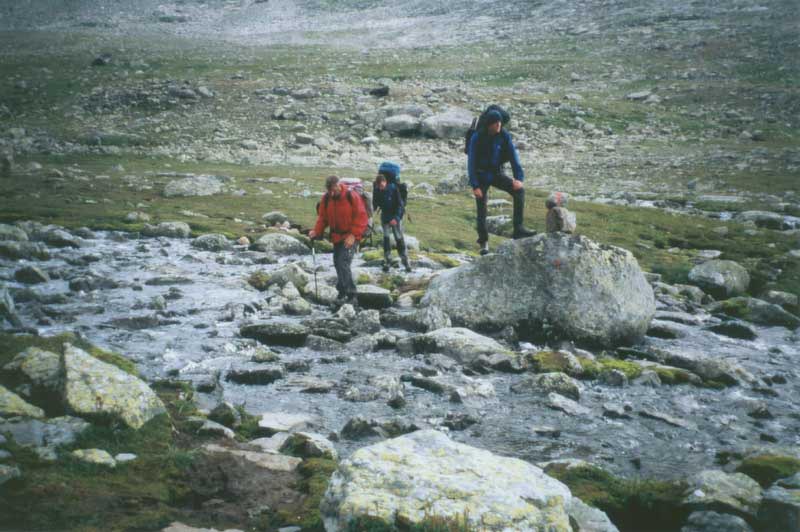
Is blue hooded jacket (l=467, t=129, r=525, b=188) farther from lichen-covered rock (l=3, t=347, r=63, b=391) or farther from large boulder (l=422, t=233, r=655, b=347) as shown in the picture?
lichen-covered rock (l=3, t=347, r=63, b=391)

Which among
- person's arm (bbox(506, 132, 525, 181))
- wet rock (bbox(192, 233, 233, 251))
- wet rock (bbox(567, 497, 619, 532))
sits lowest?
wet rock (bbox(192, 233, 233, 251))

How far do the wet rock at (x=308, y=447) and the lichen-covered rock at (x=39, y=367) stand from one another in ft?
10.2

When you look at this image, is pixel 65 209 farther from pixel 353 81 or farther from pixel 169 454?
pixel 353 81

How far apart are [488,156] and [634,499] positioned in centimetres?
847

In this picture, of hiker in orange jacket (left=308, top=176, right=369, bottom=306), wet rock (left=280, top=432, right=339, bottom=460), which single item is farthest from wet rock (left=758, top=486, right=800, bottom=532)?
hiker in orange jacket (left=308, top=176, right=369, bottom=306)

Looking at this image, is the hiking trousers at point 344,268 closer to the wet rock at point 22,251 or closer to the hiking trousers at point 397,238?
the hiking trousers at point 397,238

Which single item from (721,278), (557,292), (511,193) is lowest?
(721,278)

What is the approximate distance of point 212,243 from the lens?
803 inches

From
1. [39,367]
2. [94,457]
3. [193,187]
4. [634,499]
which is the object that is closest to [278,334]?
[39,367]

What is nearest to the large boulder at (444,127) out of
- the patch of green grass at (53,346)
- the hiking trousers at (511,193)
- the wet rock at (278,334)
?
the hiking trousers at (511,193)

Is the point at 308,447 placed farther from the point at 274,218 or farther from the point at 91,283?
the point at 274,218

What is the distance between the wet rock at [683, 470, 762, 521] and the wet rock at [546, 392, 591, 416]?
2795 mm

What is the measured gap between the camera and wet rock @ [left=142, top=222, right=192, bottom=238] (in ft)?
70.7

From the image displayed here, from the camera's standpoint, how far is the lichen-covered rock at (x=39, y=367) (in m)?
7.93
